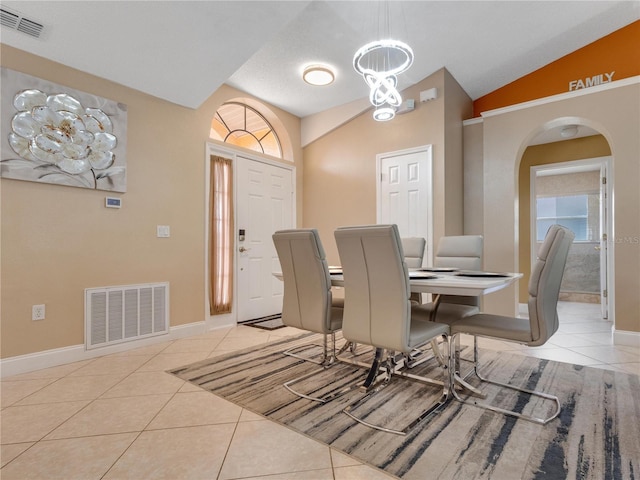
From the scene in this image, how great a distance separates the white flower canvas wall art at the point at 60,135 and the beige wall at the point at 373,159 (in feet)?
8.94

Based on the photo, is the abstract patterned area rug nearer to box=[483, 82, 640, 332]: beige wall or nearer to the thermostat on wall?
box=[483, 82, 640, 332]: beige wall

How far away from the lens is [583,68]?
380 cm

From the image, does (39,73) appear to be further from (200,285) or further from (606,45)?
(606,45)

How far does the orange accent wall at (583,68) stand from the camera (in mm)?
3525

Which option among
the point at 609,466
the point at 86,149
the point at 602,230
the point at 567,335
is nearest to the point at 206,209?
the point at 86,149

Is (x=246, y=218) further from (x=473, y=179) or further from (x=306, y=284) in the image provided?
(x=473, y=179)

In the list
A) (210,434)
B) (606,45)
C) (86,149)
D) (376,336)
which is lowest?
(210,434)

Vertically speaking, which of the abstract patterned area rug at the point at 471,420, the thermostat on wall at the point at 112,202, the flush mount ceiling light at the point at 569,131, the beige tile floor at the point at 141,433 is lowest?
the beige tile floor at the point at 141,433

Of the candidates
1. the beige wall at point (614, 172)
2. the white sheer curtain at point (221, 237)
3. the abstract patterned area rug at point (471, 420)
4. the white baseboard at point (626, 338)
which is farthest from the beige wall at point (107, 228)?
the white baseboard at point (626, 338)

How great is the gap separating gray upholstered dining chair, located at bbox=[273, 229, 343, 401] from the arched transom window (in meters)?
2.50

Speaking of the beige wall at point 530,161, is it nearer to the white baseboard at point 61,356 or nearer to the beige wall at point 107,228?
the beige wall at point 107,228

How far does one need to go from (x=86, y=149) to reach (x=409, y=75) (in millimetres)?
3576

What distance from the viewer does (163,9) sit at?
2633 millimetres

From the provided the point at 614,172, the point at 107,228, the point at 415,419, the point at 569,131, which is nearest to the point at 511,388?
the point at 415,419
